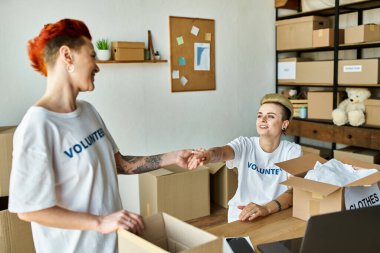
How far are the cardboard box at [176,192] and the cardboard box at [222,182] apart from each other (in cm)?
21

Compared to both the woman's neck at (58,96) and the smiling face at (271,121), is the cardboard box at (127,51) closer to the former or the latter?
the smiling face at (271,121)

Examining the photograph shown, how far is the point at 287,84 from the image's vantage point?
469cm

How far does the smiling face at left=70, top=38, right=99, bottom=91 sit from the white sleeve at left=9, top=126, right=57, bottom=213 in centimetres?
24

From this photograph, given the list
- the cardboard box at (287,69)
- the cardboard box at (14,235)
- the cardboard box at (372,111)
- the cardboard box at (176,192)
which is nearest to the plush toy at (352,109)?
the cardboard box at (372,111)

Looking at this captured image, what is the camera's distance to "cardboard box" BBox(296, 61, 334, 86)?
4164 mm

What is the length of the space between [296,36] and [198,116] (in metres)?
1.48

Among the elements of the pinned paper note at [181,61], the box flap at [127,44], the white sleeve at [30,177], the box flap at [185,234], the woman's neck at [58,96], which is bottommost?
the box flap at [185,234]

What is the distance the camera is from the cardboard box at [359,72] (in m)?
3.73

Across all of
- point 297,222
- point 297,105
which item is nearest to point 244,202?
point 297,222

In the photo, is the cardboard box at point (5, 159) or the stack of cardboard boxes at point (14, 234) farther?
the cardboard box at point (5, 159)

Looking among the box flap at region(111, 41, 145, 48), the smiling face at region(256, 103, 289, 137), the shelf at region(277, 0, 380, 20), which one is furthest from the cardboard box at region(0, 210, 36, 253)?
the shelf at region(277, 0, 380, 20)

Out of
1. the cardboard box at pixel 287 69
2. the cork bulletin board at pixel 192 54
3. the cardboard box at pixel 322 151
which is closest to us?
the cork bulletin board at pixel 192 54

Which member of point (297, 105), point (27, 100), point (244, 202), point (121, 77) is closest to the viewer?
point (244, 202)

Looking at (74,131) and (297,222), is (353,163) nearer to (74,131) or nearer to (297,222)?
(297,222)
